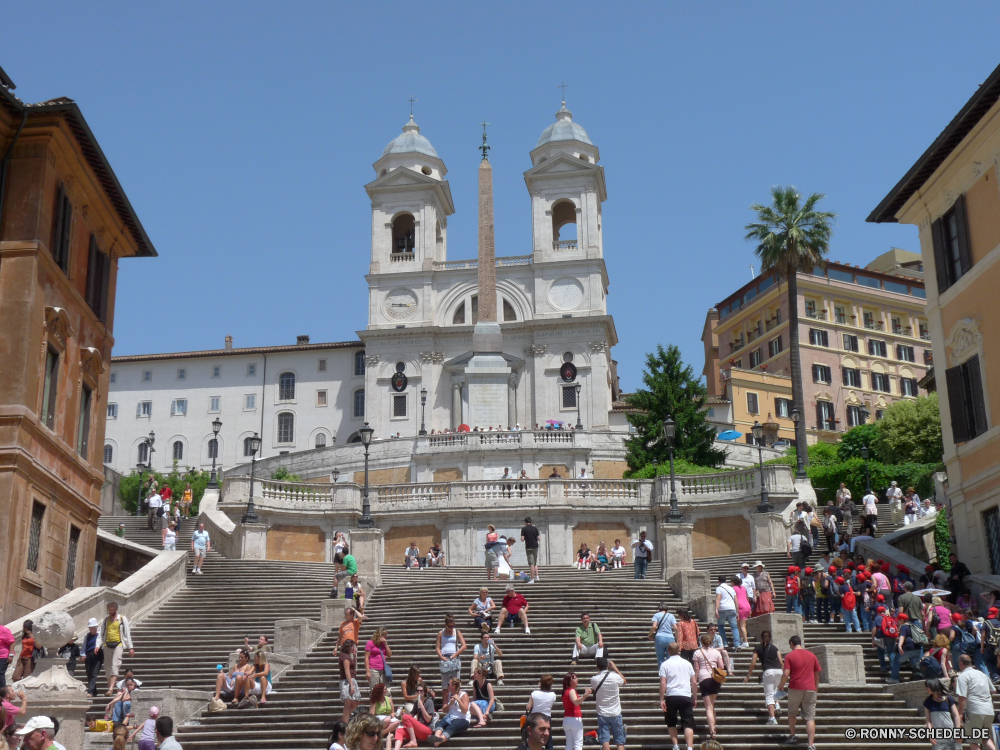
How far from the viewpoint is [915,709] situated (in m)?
18.3

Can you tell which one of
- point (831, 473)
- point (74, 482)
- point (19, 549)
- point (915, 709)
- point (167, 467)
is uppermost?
point (167, 467)

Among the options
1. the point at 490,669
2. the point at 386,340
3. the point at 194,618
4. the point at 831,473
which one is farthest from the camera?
the point at 386,340

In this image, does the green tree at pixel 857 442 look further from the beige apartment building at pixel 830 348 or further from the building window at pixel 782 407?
the building window at pixel 782 407

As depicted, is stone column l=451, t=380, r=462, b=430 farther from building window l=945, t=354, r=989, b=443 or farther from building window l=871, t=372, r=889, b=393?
building window l=945, t=354, r=989, b=443

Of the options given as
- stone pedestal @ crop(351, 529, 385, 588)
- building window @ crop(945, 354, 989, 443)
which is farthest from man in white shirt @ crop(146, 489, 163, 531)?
building window @ crop(945, 354, 989, 443)

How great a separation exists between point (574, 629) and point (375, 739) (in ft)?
44.5

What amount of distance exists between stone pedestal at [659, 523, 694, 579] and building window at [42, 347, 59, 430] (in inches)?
571

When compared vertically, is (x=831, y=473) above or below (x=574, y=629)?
above

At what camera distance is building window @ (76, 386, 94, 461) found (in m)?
29.3

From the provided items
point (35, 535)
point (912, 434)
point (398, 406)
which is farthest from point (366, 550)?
point (398, 406)

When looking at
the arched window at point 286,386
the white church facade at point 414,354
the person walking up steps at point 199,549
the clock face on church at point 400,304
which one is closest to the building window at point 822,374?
the white church facade at point 414,354

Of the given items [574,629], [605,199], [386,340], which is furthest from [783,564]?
[605,199]

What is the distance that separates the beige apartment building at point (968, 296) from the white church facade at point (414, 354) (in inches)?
Result: 1834

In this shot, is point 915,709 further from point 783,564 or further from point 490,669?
point 783,564
